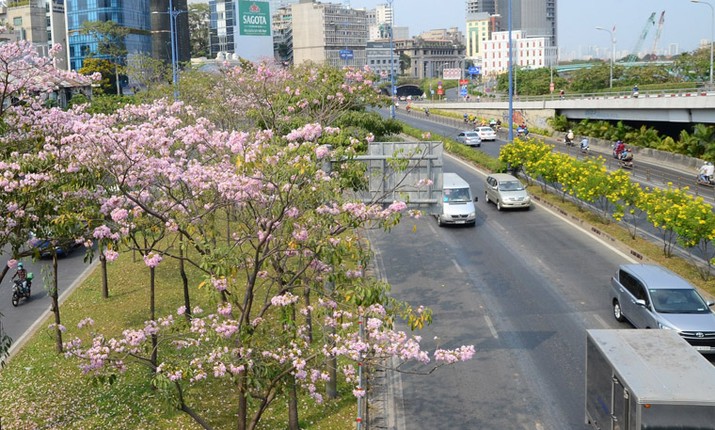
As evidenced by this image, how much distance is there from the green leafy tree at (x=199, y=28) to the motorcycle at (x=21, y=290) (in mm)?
147407

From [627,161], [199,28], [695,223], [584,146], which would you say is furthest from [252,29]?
[695,223]

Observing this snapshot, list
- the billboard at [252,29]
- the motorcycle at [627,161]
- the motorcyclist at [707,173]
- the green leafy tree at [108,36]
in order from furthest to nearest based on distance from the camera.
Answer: the billboard at [252,29]
the green leafy tree at [108,36]
the motorcycle at [627,161]
the motorcyclist at [707,173]

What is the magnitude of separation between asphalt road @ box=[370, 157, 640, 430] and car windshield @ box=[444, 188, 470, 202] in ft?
4.49

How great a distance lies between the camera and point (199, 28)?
562 ft

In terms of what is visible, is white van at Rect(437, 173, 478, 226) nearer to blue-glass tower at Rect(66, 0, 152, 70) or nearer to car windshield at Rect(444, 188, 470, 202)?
car windshield at Rect(444, 188, 470, 202)

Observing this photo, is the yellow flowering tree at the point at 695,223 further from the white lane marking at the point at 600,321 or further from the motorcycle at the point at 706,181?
the motorcycle at the point at 706,181

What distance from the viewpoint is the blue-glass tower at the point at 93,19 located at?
109500mm

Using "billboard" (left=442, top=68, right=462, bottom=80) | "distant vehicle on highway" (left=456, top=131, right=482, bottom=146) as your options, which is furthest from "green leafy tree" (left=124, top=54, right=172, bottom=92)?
"billboard" (left=442, top=68, right=462, bottom=80)

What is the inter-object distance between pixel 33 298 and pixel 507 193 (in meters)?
21.6

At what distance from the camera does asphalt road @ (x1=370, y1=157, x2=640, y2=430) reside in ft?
50.8

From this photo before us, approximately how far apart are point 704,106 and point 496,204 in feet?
59.3

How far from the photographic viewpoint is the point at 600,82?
9500 centimetres

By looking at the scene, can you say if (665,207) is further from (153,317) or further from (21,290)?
(21,290)

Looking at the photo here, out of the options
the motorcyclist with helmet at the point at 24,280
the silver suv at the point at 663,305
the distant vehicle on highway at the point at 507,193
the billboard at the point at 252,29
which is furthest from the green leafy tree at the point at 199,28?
the silver suv at the point at 663,305
